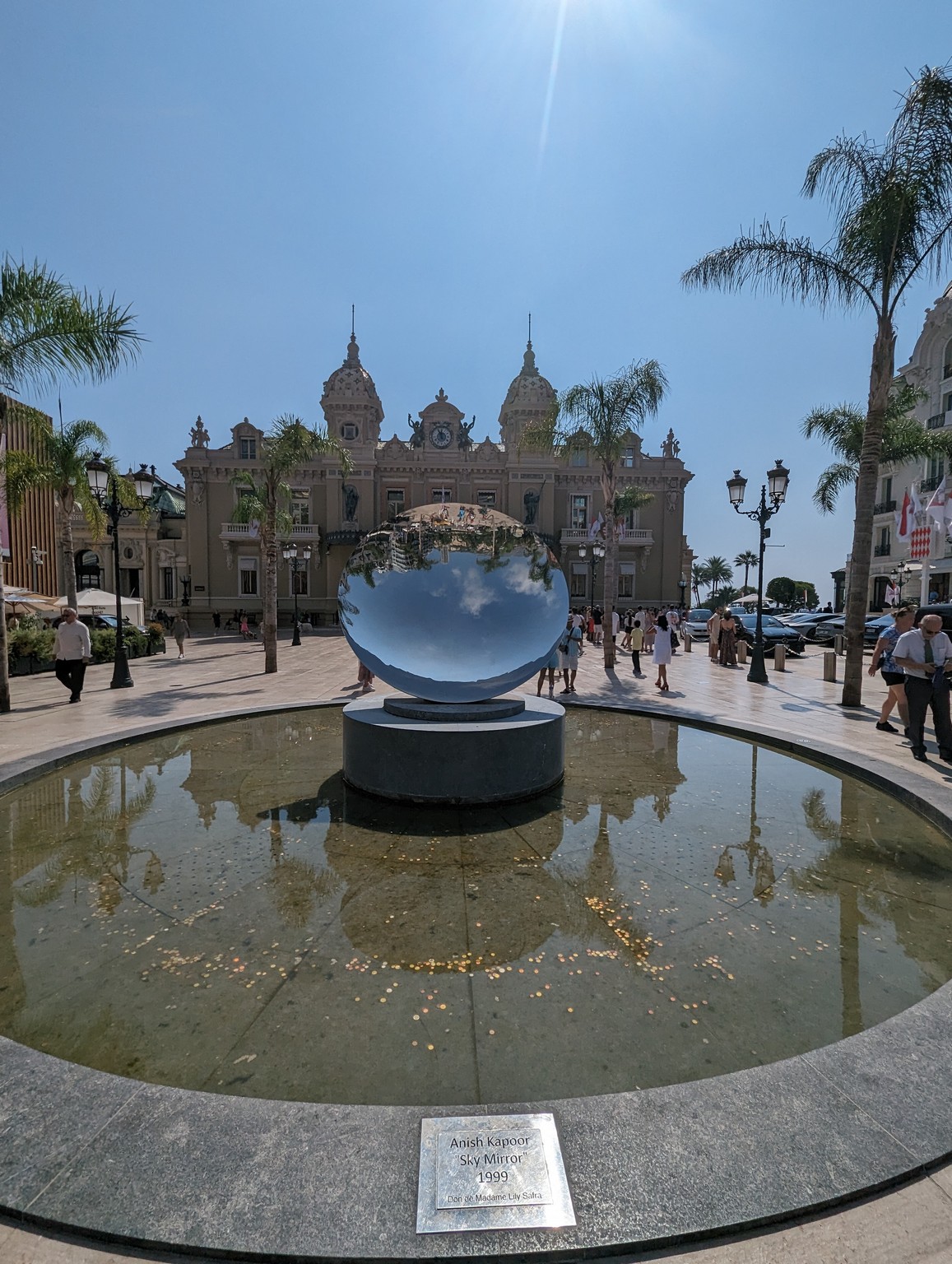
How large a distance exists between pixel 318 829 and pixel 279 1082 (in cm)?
282

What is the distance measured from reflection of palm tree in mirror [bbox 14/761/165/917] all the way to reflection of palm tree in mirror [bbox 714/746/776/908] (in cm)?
406

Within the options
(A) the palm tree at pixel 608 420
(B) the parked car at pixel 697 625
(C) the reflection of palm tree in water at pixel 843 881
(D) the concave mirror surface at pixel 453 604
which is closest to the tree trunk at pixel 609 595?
(A) the palm tree at pixel 608 420

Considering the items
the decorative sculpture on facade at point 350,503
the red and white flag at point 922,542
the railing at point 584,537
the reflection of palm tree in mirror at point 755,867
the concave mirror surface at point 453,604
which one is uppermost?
the decorative sculpture on facade at point 350,503

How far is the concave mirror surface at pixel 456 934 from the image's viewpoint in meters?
2.69

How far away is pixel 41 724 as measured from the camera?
30.9 ft

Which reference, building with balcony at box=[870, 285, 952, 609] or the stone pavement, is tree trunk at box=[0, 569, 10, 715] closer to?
the stone pavement

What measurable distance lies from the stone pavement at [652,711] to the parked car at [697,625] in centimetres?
879

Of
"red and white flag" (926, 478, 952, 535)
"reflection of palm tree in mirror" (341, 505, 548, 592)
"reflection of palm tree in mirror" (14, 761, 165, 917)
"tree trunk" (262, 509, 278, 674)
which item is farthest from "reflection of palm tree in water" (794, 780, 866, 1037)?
"red and white flag" (926, 478, 952, 535)

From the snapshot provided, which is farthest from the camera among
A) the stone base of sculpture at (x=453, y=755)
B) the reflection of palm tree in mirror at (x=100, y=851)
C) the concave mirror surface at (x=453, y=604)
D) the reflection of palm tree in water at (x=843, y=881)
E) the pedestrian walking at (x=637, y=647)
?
the pedestrian walking at (x=637, y=647)

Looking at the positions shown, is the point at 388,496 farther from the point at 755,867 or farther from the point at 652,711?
the point at 755,867

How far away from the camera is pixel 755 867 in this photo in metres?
4.59

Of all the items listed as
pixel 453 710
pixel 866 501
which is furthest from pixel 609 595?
pixel 453 710

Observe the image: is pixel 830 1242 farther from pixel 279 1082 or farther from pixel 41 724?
pixel 41 724

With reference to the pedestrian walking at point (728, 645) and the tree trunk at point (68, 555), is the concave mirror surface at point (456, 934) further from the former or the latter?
the tree trunk at point (68, 555)
